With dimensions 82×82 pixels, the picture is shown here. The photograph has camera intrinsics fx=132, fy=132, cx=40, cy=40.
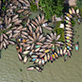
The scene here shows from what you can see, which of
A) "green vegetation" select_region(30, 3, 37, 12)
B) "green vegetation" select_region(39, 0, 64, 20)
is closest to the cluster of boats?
"green vegetation" select_region(30, 3, 37, 12)

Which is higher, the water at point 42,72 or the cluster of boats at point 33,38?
the cluster of boats at point 33,38

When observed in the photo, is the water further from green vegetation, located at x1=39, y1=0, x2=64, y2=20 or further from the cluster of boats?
green vegetation, located at x1=39, y1=0, x2=64, y2=20

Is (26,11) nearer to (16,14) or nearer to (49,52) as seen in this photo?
(16,14)

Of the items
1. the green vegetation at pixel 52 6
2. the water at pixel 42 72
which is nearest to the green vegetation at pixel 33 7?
the green vegetation at pixel 52 6

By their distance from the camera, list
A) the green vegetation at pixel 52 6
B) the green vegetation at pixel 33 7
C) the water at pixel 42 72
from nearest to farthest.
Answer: the green vegetation at pixel 52 6
the water at pixel 42 72
the green vegetation at pixel 33 7

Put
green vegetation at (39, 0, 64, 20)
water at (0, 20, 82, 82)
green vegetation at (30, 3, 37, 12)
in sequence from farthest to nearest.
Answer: green vegetation at (30, 3, 37, 12) < water at (0, 20, 82, 82) < green vegetation at (39, 0, 64, 20)

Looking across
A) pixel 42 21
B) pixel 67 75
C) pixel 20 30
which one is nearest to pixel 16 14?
pixel 20 30

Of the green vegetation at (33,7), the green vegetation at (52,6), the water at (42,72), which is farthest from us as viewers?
the green vegetation at (33,7)

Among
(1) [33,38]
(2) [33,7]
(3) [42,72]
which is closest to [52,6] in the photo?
(2) [33,7]

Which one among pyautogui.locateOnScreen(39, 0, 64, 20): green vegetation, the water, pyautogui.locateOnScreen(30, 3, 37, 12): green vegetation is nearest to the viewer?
pyautogui.locateOnScreen(39, 0, 64, 20): green vegetation

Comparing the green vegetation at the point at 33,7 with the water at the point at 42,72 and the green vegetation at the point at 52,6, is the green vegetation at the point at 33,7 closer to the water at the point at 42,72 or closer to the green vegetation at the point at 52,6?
the green vegetation at the point at 52,6

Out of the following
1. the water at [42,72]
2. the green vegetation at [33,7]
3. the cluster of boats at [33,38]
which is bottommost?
the water at [42,72]
